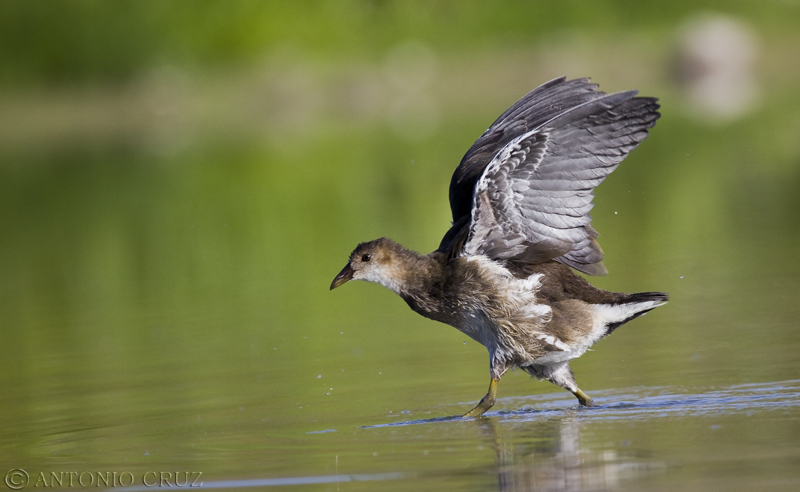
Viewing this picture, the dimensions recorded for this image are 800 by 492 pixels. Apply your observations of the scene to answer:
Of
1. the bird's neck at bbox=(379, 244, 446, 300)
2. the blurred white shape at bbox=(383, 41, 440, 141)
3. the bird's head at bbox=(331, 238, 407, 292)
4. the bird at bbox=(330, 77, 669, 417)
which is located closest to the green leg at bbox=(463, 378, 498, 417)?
the bird at bbox=(330, 77, 669, 417)

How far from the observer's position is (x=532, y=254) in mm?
7957

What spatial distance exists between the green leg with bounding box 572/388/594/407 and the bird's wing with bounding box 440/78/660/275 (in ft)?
2.85

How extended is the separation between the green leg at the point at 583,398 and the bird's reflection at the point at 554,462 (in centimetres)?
45

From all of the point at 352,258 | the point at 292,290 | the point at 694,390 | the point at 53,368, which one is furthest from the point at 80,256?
the point at 694,390

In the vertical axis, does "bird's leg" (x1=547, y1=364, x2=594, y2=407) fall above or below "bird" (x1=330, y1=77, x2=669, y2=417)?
below

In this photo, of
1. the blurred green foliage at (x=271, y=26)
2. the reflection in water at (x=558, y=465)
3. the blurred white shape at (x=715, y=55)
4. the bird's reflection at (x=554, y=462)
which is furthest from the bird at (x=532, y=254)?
the blurred green foliage at (x=271, y=26)

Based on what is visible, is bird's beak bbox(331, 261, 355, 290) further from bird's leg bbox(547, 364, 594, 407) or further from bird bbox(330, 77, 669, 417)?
bird's leg bbox(547, 364, 594, 407)

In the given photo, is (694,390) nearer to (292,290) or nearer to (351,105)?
(292,290)

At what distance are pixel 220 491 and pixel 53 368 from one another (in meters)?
4.07

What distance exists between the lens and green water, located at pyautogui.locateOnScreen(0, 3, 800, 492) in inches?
259

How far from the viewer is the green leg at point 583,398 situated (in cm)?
770

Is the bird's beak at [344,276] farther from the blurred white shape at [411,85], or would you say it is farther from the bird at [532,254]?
the blurred white shape at [411,85]

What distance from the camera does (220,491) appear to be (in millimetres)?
6184

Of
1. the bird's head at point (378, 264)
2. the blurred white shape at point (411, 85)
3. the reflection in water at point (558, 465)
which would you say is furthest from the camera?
the blurred white shape at point (411, 85)
